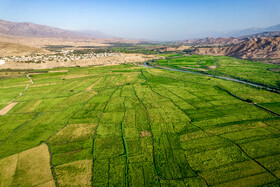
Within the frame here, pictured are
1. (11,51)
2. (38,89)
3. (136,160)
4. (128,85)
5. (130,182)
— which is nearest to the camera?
(130,182)

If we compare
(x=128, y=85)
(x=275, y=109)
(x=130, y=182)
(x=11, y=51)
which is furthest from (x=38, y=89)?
(x=11, y=51)

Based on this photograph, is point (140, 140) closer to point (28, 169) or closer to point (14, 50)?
point (28, 169)

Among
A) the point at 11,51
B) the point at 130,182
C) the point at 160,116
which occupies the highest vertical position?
the point at 11,51

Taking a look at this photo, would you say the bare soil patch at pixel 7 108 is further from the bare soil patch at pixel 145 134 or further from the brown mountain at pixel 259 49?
the brown mountain at pixel 259 49

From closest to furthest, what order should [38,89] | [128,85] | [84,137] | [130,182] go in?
[130,182], [84,137], [38,89], [128,85]

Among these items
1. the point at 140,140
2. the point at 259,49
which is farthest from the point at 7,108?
the point at 259,49

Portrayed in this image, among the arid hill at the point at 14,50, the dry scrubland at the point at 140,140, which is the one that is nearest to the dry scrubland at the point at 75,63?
the arid hill at the point at 14,50

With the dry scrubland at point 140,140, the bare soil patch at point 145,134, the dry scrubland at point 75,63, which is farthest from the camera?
the dry scrubland at point 75,63

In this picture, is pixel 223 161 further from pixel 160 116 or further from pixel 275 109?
pixel 275 109
